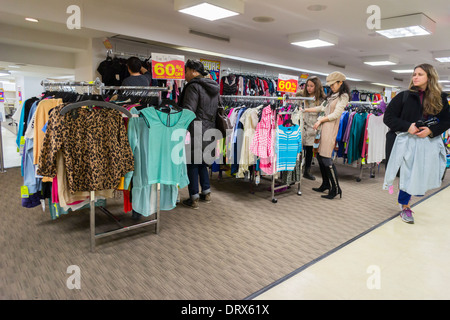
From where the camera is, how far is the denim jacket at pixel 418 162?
10.9ft

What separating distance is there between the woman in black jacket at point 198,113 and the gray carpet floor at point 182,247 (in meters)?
0.51

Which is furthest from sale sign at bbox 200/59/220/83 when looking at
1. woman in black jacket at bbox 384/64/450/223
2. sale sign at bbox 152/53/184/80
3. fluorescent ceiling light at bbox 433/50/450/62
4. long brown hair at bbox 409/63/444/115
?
fluorescent ceiling light at bbox 433/50/450/62

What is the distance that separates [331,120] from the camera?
14.0 feet

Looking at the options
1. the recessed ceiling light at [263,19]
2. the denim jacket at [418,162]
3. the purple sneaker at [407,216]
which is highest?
the recessed ceiling light at [263,19]

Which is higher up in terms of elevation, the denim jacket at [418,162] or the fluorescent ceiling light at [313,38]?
the fluorescent ceiling light at [313,38]

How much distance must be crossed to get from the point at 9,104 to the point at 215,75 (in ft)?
61.7

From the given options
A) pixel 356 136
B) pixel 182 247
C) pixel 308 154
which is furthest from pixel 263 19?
pixel 182 247

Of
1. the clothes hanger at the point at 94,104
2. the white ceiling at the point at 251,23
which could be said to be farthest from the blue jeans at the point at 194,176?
the white ceiling at the point at 251,23

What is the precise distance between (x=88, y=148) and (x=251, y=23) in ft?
14.6

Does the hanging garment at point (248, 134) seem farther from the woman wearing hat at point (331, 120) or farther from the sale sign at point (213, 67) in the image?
the sale sign at point (213, 67)

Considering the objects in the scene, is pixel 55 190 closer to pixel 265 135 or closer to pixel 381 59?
pixel 265 135

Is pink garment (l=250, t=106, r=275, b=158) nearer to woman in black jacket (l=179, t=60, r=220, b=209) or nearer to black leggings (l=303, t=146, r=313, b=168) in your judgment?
woman in black jacket (l=179, t=60, r=220, b=209)

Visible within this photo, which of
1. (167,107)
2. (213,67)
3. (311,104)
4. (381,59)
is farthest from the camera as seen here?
(381,59)
